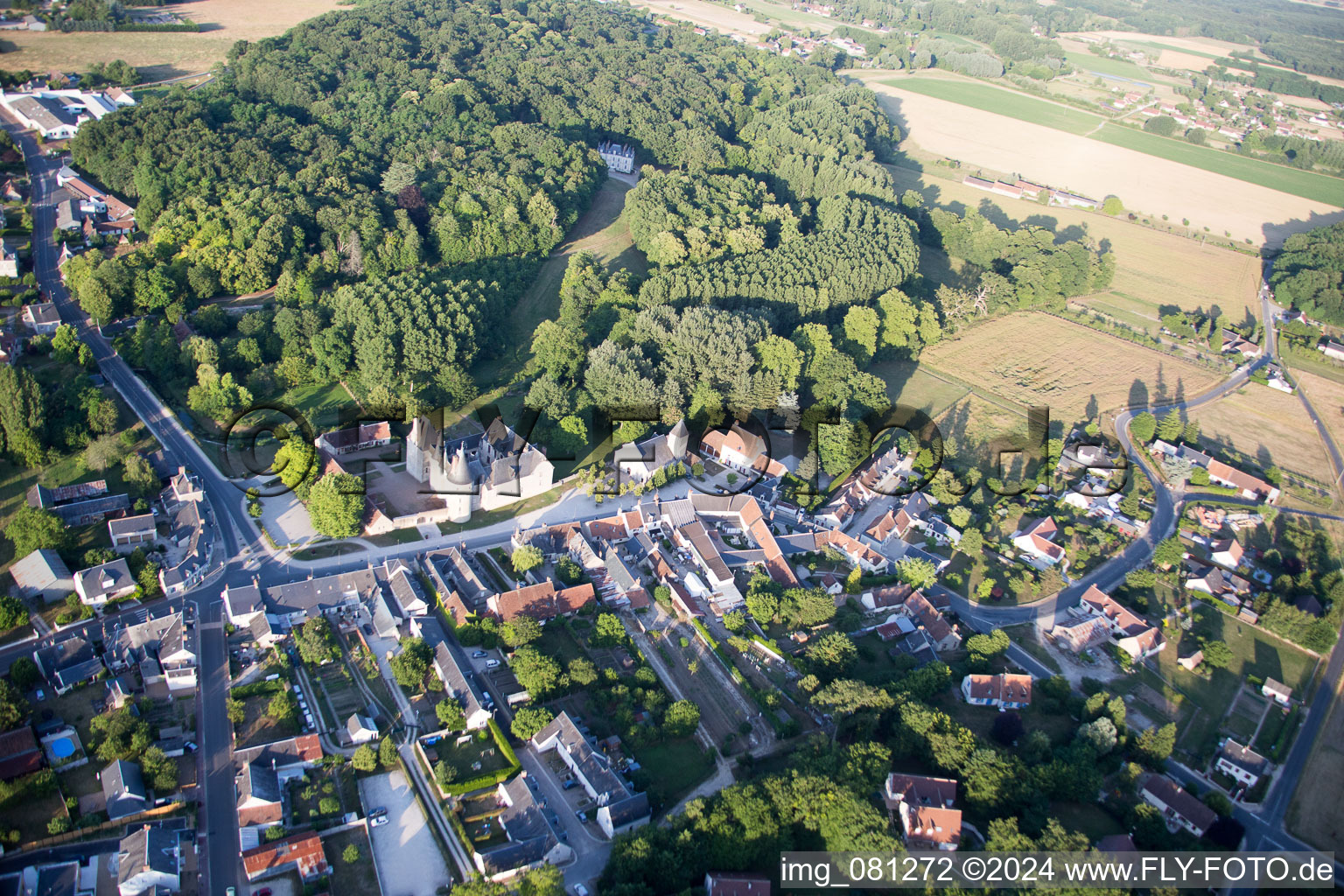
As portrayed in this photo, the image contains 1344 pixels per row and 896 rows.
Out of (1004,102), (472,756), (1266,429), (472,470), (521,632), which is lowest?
(472,756)

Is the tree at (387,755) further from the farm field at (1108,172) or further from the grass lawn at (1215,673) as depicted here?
the farm field at (1108,172)

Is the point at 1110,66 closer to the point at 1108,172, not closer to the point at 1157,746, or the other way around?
the point at 1108,172

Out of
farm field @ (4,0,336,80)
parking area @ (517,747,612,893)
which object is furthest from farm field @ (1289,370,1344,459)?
farm field @ (4,0,336,80)

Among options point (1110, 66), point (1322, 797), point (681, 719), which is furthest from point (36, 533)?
point (1110, 66)

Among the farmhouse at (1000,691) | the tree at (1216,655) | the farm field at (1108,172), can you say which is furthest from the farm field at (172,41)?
the tree at (1216,655)

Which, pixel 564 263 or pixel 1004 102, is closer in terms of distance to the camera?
pixel 564 263

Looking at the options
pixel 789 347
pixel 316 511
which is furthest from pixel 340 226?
pixel 789 347
